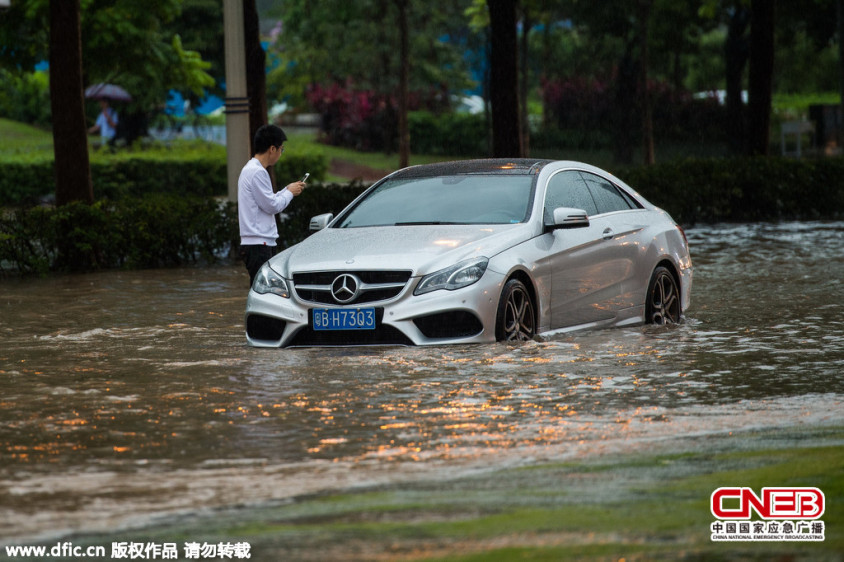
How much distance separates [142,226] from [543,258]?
9614 mm

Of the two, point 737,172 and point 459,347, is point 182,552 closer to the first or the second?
point 459,347

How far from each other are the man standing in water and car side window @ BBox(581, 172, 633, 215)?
7.88 ft

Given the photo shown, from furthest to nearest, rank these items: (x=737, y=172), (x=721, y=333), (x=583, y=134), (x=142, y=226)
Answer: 1. (x=583, y=134)
2. (x=737, y=172)
3. (x=142, y=226)
4. (x=721, y=333)

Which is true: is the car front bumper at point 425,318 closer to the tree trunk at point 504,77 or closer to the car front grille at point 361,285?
the car front grille at point 361,285

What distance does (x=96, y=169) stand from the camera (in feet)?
113

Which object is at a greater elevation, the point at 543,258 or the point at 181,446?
the point at 543,258

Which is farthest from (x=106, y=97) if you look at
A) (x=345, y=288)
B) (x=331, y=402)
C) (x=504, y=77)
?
(x=331, y=402)

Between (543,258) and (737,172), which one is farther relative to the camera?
(737,172)

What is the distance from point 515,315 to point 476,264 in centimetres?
55

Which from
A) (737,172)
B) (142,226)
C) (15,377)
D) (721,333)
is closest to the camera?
(15,377)

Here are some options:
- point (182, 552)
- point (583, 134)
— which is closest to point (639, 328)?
Answer: point (182, 552)

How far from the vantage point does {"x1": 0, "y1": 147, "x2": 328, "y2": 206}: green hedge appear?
1318 inches

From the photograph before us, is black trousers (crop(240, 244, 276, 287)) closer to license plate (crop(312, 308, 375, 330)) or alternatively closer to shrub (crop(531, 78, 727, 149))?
license plate (crop(312, 308, 375, 330))

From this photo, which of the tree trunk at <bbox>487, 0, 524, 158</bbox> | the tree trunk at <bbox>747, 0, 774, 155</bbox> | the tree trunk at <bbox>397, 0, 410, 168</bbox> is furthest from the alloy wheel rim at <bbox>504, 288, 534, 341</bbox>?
the tree trunk at <bbox>397, 0, 410, 168</bbox>
